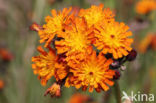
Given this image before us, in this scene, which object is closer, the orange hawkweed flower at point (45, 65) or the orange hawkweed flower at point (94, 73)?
the orange hawkweed flower at point (94, 73)

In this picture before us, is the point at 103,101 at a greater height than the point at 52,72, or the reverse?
the point at 52,72

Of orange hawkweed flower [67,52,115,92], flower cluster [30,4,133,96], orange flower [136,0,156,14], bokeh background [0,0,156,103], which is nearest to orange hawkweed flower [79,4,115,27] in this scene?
flower cluster [30,4,133,96]

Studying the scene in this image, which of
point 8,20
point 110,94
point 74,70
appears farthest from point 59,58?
point 8,20

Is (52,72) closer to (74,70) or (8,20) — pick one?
(74,70)

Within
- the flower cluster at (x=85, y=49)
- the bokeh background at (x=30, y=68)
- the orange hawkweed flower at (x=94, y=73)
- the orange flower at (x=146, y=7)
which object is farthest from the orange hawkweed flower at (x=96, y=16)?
the orange flower at (x=146, y=7)

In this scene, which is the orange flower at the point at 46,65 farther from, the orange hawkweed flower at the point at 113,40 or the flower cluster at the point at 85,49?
the orange hawkweed flower at the point at 113,40
